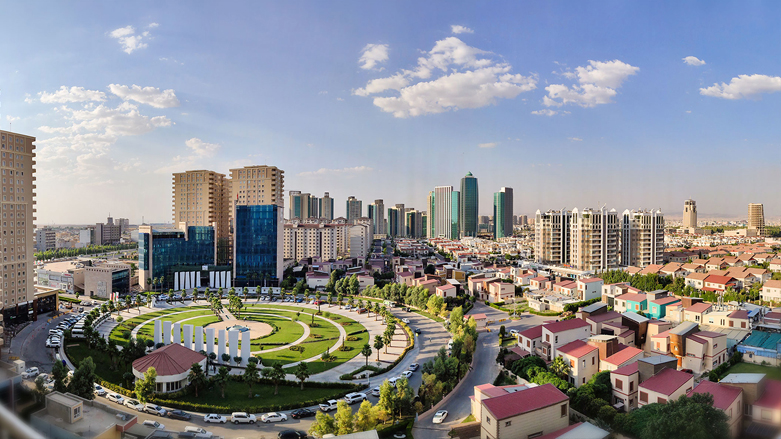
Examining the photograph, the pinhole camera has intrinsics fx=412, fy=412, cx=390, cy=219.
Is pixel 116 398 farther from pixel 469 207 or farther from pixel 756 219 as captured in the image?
pixel 469 207

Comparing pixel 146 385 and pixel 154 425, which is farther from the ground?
pixel 146 385

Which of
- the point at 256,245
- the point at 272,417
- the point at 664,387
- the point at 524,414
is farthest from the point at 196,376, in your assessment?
the point at 256,245

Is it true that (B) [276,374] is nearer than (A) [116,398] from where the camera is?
No

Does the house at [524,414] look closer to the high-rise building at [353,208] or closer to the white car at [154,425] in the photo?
the white car at [154,425]

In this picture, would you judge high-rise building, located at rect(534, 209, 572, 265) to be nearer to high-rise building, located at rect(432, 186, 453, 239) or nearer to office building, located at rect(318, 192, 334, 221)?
high-rise building, located at rect(432, 186, 453, 239)

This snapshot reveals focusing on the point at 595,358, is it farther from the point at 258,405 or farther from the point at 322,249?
the point at 322,249

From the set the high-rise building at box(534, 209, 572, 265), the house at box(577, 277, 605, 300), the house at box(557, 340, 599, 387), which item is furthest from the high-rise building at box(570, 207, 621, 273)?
the house at box(557, 340, 599, 387)
